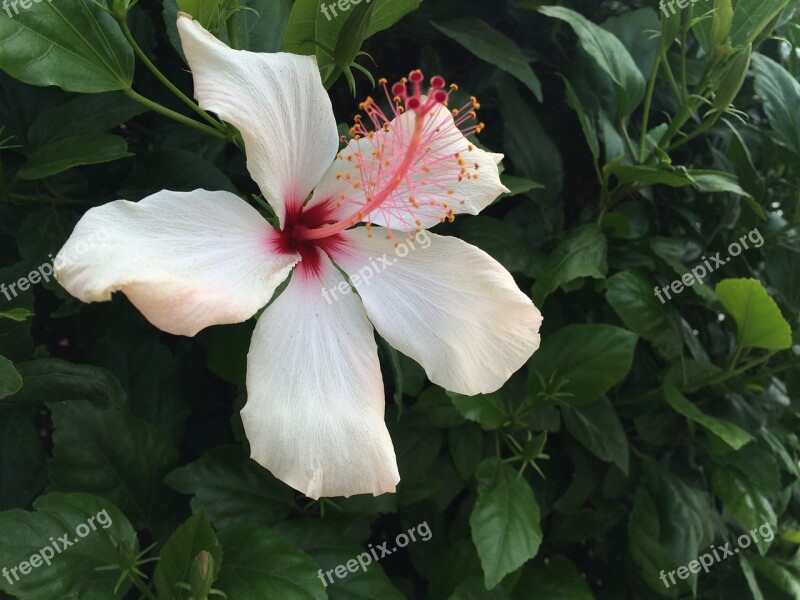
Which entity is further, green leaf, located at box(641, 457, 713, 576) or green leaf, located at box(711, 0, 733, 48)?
green leaf, located at box(641, 457, 713, 576)

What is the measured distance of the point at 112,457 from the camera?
0.87 meters

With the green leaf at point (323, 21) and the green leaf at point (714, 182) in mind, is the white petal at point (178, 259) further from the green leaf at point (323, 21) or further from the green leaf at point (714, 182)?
the green leaf at point (714, 182)

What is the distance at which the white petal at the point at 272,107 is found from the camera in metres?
0.56

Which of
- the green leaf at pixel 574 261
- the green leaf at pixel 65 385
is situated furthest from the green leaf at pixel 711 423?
the green leaf at pixel 65 385

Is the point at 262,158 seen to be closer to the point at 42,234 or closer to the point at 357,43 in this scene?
the point at 357,43

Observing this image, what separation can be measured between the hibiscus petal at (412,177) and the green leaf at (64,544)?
1.42ft

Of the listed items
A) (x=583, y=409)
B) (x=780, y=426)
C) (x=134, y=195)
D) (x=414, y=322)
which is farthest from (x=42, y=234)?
(x=780, y=426)

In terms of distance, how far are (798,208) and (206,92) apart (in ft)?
3.32

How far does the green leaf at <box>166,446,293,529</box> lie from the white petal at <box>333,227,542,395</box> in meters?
0.39

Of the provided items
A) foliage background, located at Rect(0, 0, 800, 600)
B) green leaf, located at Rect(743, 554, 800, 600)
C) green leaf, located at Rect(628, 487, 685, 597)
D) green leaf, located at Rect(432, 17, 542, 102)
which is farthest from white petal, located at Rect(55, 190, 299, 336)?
green leaf, located at Rect(743, 554, 800, 600)

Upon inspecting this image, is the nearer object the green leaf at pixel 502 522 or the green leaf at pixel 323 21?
the green leaf at pixel 323 21

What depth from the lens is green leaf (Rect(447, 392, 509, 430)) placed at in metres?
0.91

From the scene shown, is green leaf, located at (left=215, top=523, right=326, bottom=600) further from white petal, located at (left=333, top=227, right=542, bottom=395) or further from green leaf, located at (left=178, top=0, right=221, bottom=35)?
green leaf, located at (left=178, top=0, right=221, bottom=35)

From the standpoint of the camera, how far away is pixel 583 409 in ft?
3.49
